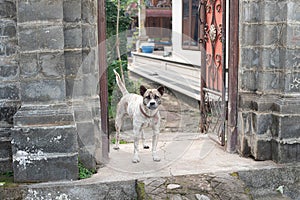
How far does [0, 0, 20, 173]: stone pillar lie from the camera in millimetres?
4121

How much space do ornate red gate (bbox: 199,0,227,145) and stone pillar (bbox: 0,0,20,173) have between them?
267cm

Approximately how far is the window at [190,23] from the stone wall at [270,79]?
9.26m

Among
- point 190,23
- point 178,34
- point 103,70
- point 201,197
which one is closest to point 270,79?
point 201,197

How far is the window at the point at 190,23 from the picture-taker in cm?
1433

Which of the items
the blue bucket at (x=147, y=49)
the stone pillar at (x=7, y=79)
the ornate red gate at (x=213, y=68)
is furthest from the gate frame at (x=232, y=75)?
the blue bucket at (x=147, y=49)

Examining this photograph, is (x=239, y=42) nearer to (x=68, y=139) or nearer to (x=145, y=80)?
(x=68, y=139)

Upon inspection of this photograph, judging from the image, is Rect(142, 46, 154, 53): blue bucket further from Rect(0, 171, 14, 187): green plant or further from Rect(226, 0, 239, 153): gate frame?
Rect(0, 171, 14, 187): green plant

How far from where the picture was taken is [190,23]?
1466 cm

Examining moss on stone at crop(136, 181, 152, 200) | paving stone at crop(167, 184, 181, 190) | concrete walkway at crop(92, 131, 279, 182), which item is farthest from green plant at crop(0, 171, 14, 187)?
paving stone at crop(167, 184, 181, 190)

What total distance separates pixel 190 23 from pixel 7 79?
1122 centimetres

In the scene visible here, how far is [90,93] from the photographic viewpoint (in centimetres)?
441

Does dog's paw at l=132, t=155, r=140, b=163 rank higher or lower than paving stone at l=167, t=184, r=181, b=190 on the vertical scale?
higher

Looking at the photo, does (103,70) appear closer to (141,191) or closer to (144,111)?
(144,111)

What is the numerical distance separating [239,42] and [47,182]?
112 inches
